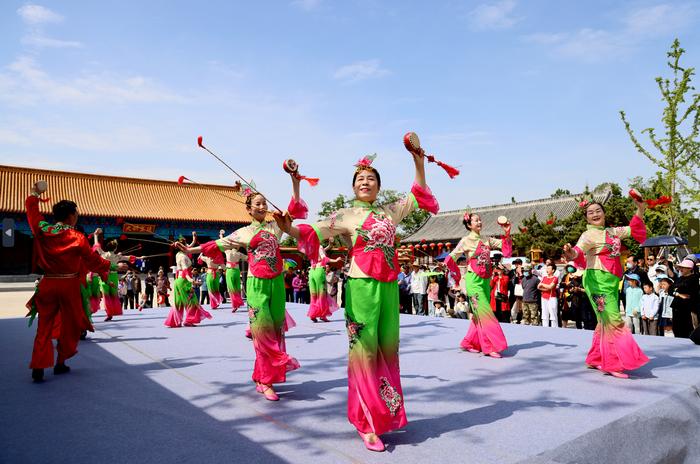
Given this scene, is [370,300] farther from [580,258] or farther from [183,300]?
[183,300]

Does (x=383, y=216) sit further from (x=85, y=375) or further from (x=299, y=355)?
(x=85, y=375)

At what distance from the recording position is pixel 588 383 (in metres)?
4.39

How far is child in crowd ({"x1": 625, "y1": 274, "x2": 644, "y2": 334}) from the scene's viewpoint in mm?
7906

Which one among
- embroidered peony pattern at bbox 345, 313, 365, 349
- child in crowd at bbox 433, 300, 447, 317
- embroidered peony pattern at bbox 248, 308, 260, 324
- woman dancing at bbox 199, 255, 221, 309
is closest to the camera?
embroidered peony pattern at bbox 345, 313, 365, 349

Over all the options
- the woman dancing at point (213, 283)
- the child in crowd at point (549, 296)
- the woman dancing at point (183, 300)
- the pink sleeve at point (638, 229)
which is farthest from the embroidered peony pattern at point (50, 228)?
the child in crowd at point (549, 296)

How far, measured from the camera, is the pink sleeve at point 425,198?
3.44m

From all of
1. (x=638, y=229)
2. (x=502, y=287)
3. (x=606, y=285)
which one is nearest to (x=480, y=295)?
(x=606, y=285)

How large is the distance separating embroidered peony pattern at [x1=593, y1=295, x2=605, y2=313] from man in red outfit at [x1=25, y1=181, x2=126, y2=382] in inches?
197

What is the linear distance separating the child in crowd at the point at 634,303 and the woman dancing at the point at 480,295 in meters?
3.26

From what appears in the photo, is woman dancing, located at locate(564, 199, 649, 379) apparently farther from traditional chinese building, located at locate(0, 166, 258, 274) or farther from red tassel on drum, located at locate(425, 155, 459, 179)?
traditional chinese building, located at locate(0, 166, 258, 274)

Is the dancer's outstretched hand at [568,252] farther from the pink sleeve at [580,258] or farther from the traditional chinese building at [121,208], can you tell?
the traditional chinese building at [121,208]

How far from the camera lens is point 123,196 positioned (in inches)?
1183

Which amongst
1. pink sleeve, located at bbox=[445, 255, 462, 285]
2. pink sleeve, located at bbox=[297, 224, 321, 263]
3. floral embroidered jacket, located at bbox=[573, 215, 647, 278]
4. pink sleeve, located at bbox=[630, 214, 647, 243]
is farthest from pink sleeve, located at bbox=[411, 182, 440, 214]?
pink sleeve, located at bbox=[445, 255, 462, 285]

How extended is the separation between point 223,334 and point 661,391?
5.90 metres
